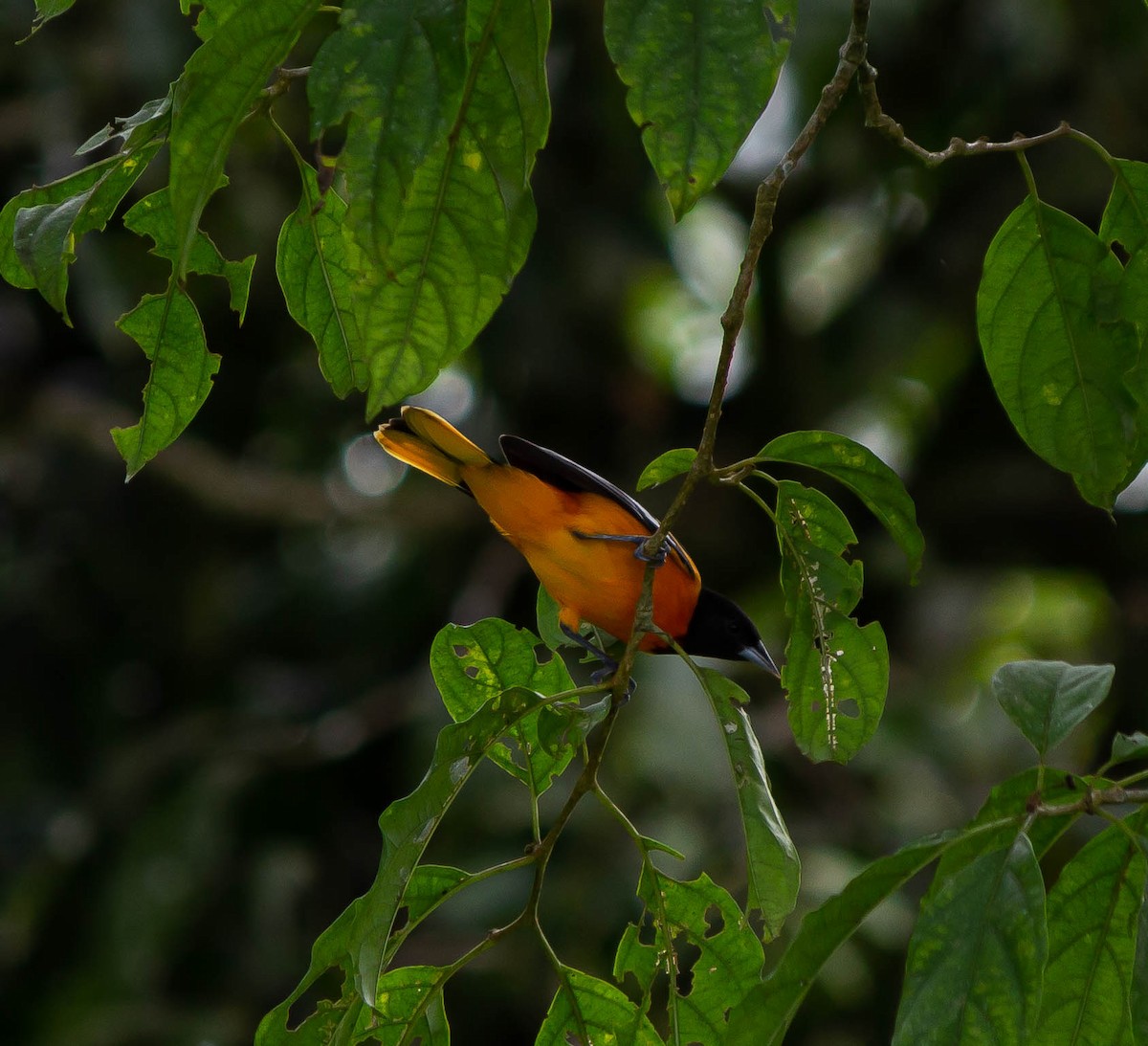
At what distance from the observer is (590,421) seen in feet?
28.6

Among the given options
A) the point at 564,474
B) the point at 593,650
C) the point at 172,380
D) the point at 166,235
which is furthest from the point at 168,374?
the point at 564,474

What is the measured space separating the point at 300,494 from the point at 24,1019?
10.1ft

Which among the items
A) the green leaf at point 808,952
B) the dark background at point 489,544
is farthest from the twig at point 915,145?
the dark background at point 489,544

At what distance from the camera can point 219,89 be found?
1.22 m

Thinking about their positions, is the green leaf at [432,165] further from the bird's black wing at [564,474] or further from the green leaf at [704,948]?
the bird's black wing at [564,474]

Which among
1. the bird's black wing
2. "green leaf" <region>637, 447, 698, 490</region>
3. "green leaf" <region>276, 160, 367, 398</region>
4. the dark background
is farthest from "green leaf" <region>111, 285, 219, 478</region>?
the dark background

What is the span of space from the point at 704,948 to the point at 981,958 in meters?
0.70

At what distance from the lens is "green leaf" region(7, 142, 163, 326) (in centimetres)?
157

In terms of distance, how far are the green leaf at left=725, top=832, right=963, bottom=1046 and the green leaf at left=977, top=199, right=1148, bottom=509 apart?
50 centimetres

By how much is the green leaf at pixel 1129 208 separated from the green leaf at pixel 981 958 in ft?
2.57

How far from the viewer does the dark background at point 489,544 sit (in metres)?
6.76

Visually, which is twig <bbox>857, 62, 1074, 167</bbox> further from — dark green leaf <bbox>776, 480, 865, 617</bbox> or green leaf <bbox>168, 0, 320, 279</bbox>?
green leaf <bbox>168, 0, 320, 279</bbox>

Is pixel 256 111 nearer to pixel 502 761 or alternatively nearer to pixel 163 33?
pixel 502 761

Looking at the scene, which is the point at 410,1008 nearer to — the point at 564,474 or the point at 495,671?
the point at 495,671
